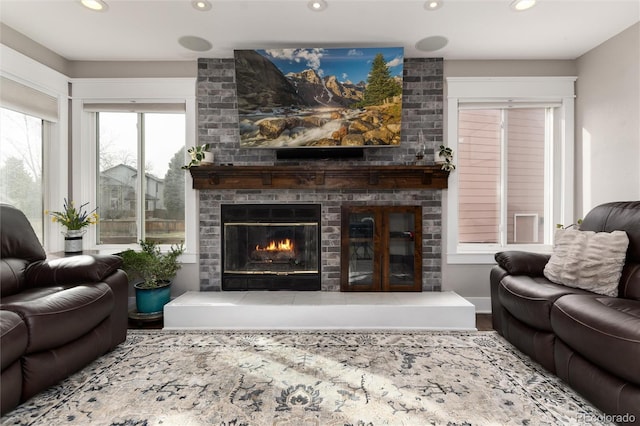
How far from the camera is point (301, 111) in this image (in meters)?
3.21

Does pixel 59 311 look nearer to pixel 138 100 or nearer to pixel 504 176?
pixel 138 100

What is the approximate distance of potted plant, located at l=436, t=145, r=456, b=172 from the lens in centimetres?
328

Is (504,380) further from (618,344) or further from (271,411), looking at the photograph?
(271,411)

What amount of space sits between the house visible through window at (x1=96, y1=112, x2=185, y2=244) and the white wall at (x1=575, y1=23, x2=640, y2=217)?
4089 millimetres

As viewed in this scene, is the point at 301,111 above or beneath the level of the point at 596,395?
above

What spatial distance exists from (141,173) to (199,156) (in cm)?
81

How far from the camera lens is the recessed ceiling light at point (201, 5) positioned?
2.49 meters

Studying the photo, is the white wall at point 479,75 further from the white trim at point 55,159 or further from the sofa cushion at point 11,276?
the white trim at point 55,159

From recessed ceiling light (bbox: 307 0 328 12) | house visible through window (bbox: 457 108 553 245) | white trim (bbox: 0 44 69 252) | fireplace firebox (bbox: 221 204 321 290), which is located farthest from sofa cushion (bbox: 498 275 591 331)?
white trim (bbox: 0 44 69 252)

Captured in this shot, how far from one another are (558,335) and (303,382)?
1517 mm

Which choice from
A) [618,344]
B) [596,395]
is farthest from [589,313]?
[596,395]

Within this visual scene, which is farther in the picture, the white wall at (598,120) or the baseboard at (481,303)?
the baseboard at (481,303)

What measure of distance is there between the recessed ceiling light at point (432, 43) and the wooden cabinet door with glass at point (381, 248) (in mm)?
1535

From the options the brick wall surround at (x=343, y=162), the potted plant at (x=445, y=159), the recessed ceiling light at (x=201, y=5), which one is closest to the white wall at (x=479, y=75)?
the brick wall surround at (x=343, y=162)
